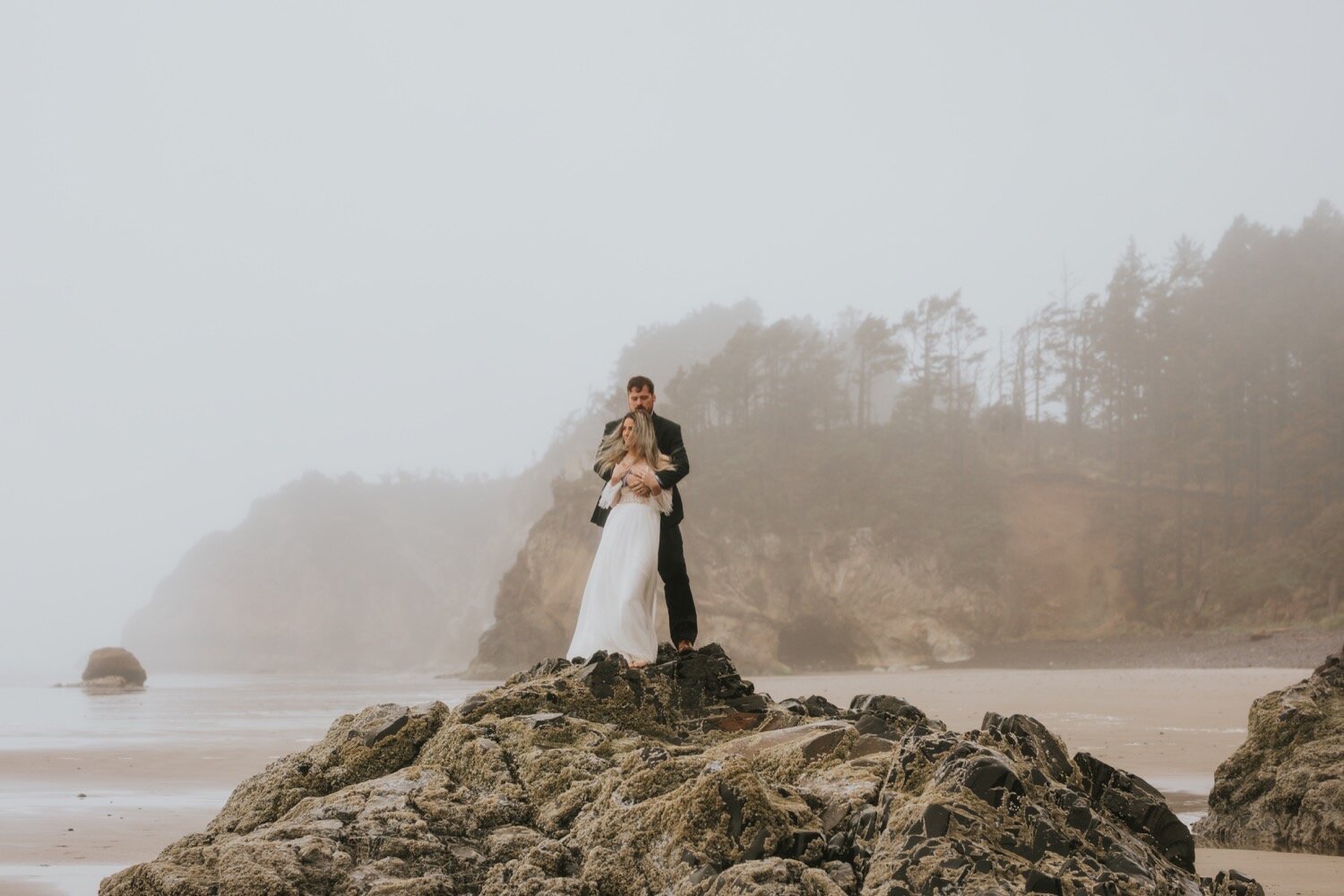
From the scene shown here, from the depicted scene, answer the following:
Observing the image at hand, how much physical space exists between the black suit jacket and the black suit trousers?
0.10 meters

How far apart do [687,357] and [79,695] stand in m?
49.7

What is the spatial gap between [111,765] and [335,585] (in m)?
79.9

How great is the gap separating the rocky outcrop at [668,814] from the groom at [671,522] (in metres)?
1.46

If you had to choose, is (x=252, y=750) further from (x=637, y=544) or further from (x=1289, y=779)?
(x=1289, y=779)

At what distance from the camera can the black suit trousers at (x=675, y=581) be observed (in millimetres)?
7047

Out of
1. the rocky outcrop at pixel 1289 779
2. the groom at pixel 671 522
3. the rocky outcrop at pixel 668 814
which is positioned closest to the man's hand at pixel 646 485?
the groom at pixel 671 522

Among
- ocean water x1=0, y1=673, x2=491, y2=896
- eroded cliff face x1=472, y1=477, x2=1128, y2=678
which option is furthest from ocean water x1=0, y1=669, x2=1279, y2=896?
eroded cliff face x1=472, y1=477, x2=1128, y2=678

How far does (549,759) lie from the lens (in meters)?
4.92

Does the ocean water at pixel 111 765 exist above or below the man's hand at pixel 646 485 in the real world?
below

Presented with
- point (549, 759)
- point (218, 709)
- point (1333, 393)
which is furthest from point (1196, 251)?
point (549, 759)

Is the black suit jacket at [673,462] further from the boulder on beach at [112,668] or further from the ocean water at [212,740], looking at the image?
the boulder on beach at [112,668]

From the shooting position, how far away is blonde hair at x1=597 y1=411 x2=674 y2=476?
7.04 meters

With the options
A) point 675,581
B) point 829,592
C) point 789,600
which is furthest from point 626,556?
point 829,592

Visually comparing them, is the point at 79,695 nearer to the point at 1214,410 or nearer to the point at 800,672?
the point at 800,672
